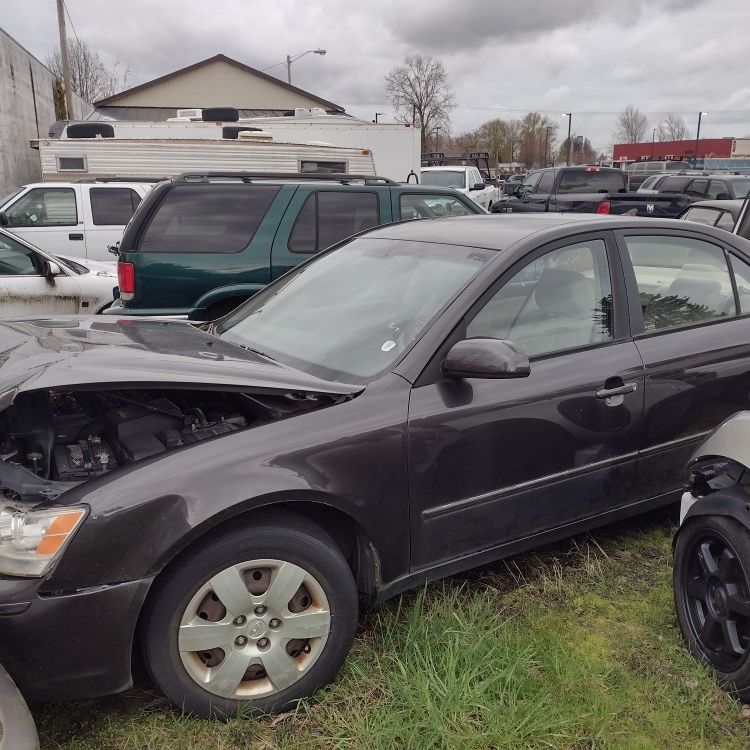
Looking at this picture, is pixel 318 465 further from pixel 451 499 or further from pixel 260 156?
pixel 260 156

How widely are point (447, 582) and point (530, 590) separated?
0.36 metres

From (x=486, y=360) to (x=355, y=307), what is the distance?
827mm

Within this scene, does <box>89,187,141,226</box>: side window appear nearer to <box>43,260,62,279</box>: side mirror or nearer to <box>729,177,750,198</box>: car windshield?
<box>43,260,62,279</box>: side mirror

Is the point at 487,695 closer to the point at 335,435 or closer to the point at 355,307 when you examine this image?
the point at 335,435

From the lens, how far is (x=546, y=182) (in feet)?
56.7

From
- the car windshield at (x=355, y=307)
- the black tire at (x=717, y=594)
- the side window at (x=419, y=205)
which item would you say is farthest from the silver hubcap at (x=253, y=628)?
the side window at (x=419, y=205)

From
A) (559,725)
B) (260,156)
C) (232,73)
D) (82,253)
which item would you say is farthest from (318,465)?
(232,73)

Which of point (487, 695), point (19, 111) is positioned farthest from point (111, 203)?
point (19, 111)

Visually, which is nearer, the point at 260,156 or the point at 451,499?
the point at 451,499

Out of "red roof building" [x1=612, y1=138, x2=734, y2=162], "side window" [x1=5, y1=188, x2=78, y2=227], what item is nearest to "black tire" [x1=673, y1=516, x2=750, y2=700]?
"side window" [x1=5, y1=188, x2=78, y2=227]

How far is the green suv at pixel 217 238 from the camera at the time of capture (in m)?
6.09

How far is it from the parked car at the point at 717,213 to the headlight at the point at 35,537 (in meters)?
8.72

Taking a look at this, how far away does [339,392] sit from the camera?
2.54m

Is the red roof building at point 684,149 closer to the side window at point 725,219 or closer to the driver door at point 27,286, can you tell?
the side window at point 725,219
